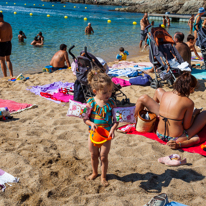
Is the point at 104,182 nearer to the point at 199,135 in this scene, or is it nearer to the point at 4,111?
the point at 199,135

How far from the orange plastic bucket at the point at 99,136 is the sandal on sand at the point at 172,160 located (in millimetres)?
1051

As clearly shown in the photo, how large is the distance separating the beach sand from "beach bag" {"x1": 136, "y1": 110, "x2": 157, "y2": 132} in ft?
0.75

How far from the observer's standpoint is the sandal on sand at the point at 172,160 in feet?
10.3

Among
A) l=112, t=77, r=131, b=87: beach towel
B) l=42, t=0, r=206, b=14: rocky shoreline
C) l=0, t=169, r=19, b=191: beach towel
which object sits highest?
l=42, t=0, r=206, b=14: rocky shoreline

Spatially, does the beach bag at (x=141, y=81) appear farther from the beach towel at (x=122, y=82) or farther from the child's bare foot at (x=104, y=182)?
the child's bare foot at (x=104, y=182)

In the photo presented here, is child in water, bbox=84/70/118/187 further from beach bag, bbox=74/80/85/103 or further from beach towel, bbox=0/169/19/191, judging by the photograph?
beach bag, bbox=74/80/85/103

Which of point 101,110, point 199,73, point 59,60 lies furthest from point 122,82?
point 101,110

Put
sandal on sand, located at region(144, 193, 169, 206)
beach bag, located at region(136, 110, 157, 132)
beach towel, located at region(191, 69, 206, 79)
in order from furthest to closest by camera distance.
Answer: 1. beach towel, located at region(191, 69, 206, 79)
2. beach bag, located at region(136, 110, 157, 132)
3. sandal on sand, located at region(144, 193, 169, 206)

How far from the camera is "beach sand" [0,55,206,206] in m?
2.50

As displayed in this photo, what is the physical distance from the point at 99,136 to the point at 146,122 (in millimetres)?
1599

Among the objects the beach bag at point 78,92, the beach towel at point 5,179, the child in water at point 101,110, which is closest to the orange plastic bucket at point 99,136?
the child in water at point 101,110

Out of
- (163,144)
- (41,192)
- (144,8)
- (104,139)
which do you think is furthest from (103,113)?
(144,8)

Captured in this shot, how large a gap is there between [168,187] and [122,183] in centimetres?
51

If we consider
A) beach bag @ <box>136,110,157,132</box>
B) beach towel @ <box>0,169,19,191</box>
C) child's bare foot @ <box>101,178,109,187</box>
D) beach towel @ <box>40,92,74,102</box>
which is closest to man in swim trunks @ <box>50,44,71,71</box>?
beach towel @ <box>40,92,74,102</box>
